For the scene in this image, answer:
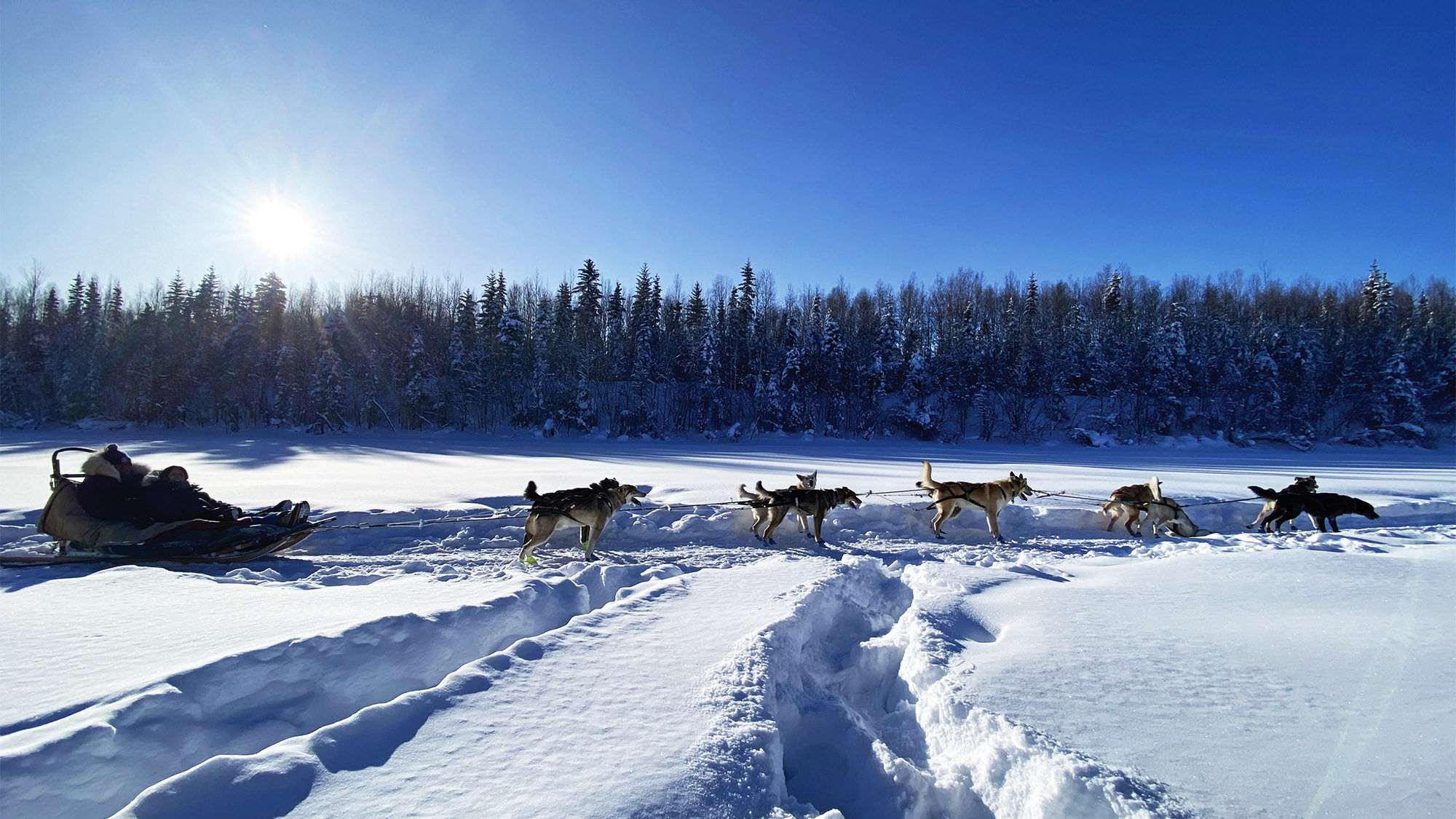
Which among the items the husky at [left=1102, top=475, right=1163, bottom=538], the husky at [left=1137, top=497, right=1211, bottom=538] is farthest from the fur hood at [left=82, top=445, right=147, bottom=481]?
the husky at [left=1137, top=497, right=1211, bottom=538]

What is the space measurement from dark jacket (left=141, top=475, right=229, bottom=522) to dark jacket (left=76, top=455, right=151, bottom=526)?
0.10 metres

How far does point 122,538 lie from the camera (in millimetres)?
6090

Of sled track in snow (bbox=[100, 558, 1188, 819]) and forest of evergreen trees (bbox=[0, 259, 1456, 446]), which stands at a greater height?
forest of evergreen trees (bbox=[0, 259, 1456, 446])

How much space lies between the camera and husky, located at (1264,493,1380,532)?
28.6 ft

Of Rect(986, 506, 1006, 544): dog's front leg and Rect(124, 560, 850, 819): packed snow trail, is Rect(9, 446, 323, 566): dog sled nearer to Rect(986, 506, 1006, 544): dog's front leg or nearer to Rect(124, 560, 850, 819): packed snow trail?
Rect(124, 560, 850, 819): packed snow trail

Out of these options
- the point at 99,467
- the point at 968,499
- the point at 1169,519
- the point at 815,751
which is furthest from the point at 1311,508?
the point at 99,467

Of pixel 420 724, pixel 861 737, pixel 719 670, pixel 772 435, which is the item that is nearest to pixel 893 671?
pixel 861 737

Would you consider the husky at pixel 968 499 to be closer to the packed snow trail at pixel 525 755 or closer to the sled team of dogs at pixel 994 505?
the sled team of dogs at pixel 994 505

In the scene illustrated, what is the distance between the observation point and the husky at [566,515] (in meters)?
6.92

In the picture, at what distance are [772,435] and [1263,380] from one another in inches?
1366

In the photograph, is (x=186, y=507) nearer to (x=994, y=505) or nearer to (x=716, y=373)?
(x=994, y=505)

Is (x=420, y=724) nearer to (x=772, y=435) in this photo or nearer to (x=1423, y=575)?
(x=1423, y=575)

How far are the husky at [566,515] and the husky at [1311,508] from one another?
10024mm

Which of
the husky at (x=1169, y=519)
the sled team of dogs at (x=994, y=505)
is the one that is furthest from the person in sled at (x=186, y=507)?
the husky at (x=1169, y=519)
